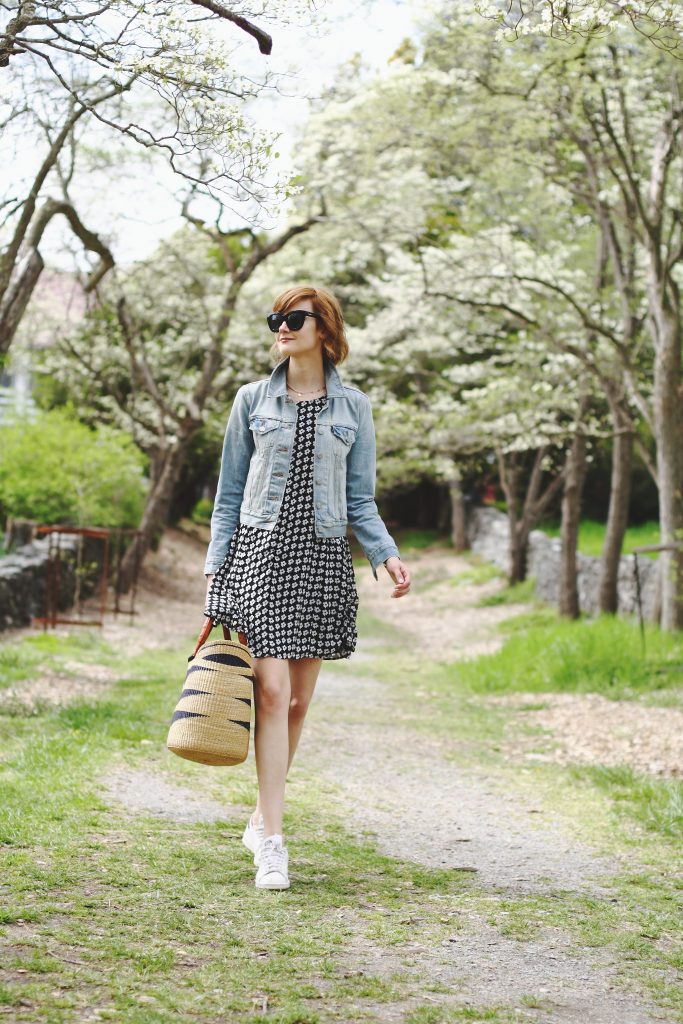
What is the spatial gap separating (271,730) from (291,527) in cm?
71

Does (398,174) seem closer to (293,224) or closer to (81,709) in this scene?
(293,224)

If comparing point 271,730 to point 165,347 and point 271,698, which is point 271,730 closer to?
point 271,698

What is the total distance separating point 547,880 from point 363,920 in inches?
37.9

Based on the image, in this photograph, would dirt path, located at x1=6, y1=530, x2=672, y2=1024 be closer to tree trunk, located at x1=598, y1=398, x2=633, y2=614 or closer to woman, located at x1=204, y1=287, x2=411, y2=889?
woman, located at x1=204, y1=287, x2=411, y2=889

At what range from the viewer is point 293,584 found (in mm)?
3990

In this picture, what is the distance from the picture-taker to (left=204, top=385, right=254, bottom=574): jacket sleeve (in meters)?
4.12

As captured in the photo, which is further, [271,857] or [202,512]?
[202,512]

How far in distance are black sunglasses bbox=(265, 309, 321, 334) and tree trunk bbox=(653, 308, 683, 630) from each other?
24.2 ft

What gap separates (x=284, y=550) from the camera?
4004mm

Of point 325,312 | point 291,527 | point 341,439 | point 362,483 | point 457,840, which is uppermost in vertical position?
point 325,312

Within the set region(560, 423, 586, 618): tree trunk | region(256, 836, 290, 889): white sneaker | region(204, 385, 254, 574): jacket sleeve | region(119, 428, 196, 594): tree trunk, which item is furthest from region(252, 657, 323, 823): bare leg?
region(119, 428, 196, 594): tree trunk

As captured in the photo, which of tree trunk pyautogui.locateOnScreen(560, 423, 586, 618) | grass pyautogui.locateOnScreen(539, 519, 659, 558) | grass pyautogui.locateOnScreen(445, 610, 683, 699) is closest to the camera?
grass pyautogui.locateOnScreen(445, 610, 683, 699)

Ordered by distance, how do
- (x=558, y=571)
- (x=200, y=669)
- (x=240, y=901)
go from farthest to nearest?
1. (x=558, y=571)
2. (x=200, y=669)
3. (x=240, y=901)

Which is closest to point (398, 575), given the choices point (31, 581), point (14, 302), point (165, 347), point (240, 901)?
point (240, 901)
